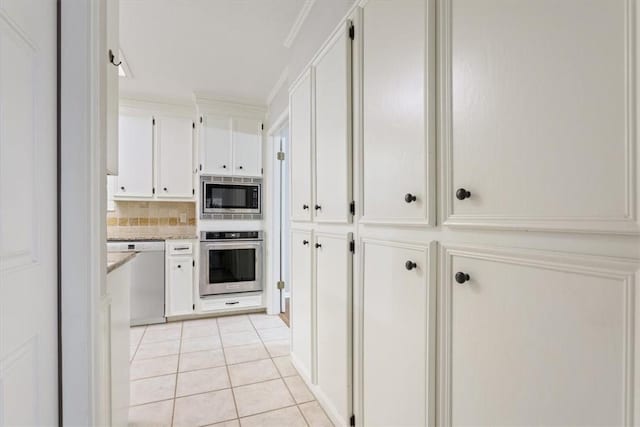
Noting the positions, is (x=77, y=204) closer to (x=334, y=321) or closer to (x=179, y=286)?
(x=334, y=321)

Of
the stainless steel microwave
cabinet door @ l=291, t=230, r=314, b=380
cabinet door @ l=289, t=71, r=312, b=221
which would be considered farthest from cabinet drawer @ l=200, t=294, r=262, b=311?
cabinet door @ l=289, t=71, r=312, b=221

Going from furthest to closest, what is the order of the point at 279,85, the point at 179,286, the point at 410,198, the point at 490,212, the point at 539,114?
the point at 179,286
the point at 279,85
the point at 410,198
the point at 490,212
the point at 539,114

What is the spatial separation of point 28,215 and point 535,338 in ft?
3.81

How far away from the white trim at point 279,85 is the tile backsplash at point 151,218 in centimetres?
167

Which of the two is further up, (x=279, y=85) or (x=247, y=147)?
(x=279, y=85)

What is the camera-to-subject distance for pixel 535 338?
0.70m

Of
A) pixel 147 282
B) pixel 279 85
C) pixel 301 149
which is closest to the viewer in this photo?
pixel 301 149

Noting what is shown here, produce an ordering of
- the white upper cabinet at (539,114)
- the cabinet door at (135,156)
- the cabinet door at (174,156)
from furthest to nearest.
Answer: the cabinet door at (174,156) → the cabinet door at (135,156) → the white upper cabinet at (539,114)

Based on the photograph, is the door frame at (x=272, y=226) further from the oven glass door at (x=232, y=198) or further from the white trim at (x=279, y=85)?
the white trim at (x=279, y=85)

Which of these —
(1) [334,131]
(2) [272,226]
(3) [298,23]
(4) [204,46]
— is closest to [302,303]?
(1) [334,131]

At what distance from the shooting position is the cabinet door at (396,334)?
1.03 metres

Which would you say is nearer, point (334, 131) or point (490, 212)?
point (490, 212)

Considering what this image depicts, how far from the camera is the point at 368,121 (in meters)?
1.34

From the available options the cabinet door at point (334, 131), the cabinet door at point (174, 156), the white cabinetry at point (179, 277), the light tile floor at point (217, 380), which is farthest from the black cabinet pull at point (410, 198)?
the cabinet door at point (174, 156)
